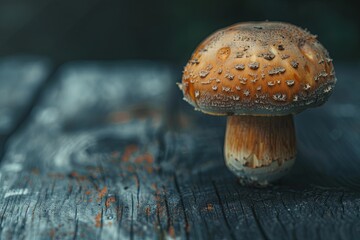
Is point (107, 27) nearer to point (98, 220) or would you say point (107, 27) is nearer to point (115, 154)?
point (115, 154)

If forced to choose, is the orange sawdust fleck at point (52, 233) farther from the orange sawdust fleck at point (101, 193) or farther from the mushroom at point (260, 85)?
the mushroom at point (260, 85)

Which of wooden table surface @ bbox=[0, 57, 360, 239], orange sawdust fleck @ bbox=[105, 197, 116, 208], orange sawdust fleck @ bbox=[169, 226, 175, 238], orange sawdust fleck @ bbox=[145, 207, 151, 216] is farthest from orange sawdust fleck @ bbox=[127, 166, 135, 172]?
orange sawdust fleck @ bbox=[169, 226, 175, 238]

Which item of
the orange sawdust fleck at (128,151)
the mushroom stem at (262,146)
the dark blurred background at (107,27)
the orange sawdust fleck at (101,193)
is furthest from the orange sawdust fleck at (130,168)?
the dark blurred background at (107,27)

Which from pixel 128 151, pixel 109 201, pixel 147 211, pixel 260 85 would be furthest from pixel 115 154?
pixel 260 85

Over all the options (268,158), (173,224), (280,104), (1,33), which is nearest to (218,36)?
(280,104)

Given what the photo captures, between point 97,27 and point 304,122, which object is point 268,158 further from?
point 97,27
